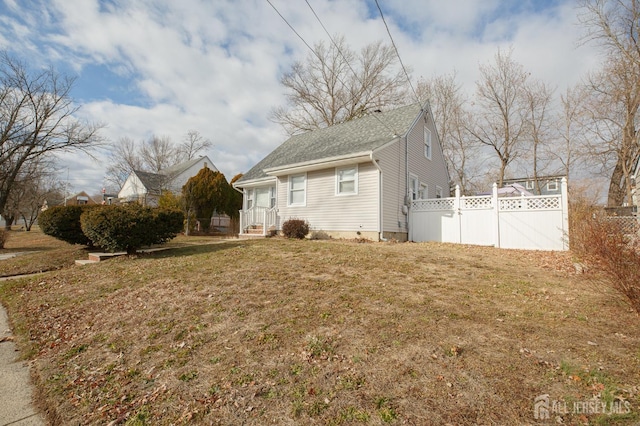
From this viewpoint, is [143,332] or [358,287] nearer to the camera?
[143,332]

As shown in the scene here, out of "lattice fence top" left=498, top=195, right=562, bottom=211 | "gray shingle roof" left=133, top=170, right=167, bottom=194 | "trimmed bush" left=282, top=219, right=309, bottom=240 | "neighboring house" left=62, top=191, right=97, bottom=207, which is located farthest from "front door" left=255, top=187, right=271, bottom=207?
"neighboring house" left=62, top=191, right=97, bottom=207

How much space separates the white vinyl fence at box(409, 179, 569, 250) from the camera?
1012 cm

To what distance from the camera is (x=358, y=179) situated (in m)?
12.2

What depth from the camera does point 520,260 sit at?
7.84 meters

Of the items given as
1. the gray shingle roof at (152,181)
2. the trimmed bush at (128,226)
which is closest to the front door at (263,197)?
the trimmed bush at (128,226)

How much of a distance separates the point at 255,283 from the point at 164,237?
549cm

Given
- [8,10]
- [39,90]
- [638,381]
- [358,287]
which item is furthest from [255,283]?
[39,90]

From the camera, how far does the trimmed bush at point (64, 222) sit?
11.0m

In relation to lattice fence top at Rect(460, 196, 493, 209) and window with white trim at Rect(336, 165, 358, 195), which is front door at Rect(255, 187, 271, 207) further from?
lattice fence top at Rect(460, 196, 493, 209)

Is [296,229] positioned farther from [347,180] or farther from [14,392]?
[14,392]

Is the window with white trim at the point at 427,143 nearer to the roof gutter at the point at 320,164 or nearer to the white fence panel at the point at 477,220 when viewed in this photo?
the white fence panel at the point at 477,220

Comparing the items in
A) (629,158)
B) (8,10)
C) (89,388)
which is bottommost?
(89,388)

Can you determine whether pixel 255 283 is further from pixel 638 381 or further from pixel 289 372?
pixel 638 381

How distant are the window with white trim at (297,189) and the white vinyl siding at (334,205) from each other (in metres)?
0.20
